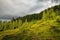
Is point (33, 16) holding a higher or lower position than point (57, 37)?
higher

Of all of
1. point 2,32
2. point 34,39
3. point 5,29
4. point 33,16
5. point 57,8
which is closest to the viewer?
point 34,39

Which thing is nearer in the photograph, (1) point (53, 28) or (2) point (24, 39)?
(2) point (24, 39)

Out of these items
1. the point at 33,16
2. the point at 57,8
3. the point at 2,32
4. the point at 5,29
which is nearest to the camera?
the point at 2,32

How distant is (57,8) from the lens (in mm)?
42344

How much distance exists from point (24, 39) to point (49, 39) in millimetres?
2929

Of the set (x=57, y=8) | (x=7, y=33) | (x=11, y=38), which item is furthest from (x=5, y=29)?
(x=57, y=8)

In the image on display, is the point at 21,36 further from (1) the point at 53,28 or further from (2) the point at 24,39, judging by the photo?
(1) the point at 53,28

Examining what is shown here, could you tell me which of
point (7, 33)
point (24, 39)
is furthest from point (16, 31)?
point (24, 39)

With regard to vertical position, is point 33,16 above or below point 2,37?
above

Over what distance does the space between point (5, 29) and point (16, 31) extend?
158cm

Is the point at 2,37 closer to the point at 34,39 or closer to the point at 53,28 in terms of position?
the point at 34,39

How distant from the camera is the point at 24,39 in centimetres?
1886

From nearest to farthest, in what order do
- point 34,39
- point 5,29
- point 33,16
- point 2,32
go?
point 34,39 → point 2,32 → point 5,29 → point 33,16

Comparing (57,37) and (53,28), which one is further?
(53,28)
